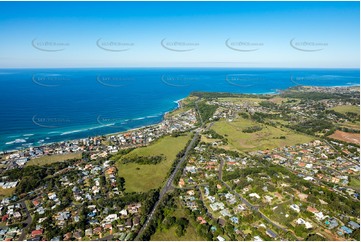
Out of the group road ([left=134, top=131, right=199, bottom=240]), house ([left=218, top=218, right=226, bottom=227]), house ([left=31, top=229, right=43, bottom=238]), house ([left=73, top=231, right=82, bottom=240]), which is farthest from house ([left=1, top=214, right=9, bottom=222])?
house ([left=218, top=218, right=226, bottom=227])

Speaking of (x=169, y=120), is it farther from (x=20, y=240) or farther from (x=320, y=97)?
(x=320, y=97)

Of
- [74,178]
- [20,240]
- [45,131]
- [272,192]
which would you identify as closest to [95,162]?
[74,178]

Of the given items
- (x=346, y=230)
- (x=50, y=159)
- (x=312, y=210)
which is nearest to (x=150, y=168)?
(x=50, y=159)

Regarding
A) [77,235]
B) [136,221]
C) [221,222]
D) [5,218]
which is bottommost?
[5,218]

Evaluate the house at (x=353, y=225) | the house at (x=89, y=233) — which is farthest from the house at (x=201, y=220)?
the house at (x=353, y=225)

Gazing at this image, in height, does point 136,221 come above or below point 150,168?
above

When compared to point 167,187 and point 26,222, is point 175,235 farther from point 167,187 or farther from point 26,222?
point 26,222

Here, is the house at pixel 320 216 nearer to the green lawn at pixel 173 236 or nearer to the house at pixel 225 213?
the house at pixel 225 213

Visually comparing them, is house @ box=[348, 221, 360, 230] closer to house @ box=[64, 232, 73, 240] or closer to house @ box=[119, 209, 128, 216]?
house @ box=[119, 209, 128, 216]
